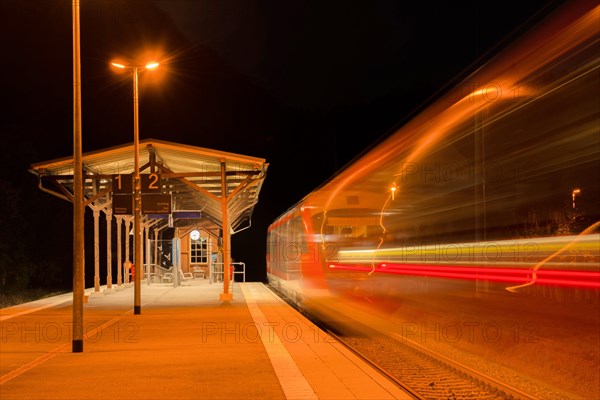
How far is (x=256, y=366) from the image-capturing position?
8961mm

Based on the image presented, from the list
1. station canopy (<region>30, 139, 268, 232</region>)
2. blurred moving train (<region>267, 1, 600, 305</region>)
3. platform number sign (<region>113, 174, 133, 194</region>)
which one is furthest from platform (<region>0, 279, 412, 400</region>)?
station canopy (<region>30, 139, 268, 232</region>)

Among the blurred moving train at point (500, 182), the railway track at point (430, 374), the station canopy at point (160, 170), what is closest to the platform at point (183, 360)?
the railway track at point (430, 374)

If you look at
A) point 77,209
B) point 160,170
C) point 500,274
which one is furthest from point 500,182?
point 160,170

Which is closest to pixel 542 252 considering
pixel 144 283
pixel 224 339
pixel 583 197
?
pixel 583 197

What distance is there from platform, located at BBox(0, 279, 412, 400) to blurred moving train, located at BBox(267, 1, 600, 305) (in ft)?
5.77

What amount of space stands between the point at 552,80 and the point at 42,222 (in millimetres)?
50563

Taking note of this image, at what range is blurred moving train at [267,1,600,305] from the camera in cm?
671

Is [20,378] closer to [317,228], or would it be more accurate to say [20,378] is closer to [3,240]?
[317,228]

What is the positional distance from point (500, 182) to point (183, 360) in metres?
4.77

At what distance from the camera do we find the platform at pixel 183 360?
7.50m

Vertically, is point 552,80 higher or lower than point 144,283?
higher

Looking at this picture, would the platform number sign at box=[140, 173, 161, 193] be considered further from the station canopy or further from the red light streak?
the red light streak

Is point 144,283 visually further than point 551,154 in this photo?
Yes

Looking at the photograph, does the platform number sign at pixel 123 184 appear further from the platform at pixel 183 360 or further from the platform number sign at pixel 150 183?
the platform at pixel 183 360
